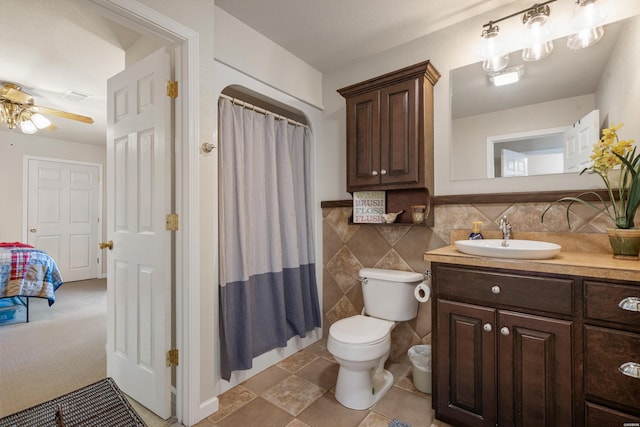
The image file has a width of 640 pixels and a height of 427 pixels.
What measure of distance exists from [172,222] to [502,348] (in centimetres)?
177

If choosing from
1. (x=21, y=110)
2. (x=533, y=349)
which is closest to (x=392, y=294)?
(x=533, y=349)

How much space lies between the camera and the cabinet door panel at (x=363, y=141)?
86.1 inches

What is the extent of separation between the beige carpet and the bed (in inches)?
9.9

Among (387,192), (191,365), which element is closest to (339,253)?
(387,192)

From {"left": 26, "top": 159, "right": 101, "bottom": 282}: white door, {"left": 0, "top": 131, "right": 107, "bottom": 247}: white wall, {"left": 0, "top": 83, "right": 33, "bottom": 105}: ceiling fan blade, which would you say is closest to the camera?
{"left": 0, "top": 83, "right": 33, "bottom": 105}: ceiling fan blade

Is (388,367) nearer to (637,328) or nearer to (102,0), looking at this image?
(637,328)

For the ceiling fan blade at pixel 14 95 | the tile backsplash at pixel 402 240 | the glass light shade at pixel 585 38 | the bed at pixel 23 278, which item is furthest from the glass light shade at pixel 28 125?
the glass light shade at pixel 585 38

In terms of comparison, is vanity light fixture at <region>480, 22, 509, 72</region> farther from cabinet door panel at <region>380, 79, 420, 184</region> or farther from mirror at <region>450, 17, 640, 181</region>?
cabinet door panel at <region>380, 79, 420, 184</region>

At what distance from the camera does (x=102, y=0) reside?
1319 mm

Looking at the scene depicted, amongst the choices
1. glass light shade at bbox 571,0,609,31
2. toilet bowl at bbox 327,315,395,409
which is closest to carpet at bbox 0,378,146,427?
toilet bowl at bbox 327,315,395,409

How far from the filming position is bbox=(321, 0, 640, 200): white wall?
175 centimetres

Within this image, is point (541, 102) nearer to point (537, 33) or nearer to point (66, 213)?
point (537, 33)

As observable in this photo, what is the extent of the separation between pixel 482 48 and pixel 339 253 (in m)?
1.80

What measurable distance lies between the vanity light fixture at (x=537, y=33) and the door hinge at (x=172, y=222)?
2.27m
